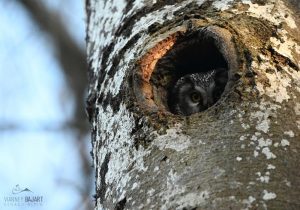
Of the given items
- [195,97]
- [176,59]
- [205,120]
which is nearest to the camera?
[205,120]

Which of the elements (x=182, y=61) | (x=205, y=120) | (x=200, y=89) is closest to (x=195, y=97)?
(x=200, y=89)

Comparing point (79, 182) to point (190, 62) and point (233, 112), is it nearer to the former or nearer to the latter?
point (190, 62)

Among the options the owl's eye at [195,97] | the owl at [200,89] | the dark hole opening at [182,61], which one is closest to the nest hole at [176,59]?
the dark hole opening at [182,61]

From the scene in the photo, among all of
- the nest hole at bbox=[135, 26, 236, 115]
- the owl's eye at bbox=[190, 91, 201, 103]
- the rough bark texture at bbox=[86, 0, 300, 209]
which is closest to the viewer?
the rough bark texture at bbox=[86, 0, 300, 209]

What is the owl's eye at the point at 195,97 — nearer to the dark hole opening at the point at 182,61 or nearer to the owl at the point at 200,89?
the owl at the point at 200,89

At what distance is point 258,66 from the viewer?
3.95 feet

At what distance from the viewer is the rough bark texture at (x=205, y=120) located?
41.4 inches

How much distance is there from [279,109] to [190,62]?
1.14 feet

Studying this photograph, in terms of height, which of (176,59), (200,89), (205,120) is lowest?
(205,120)

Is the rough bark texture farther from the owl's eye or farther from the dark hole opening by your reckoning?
the owl's eye

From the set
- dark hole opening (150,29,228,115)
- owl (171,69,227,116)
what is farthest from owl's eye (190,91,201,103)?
dark hole opening (150,29,228,115)

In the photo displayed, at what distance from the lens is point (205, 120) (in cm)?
116

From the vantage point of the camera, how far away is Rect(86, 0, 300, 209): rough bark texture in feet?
3.45

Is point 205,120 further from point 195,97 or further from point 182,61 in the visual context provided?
point 195,97
